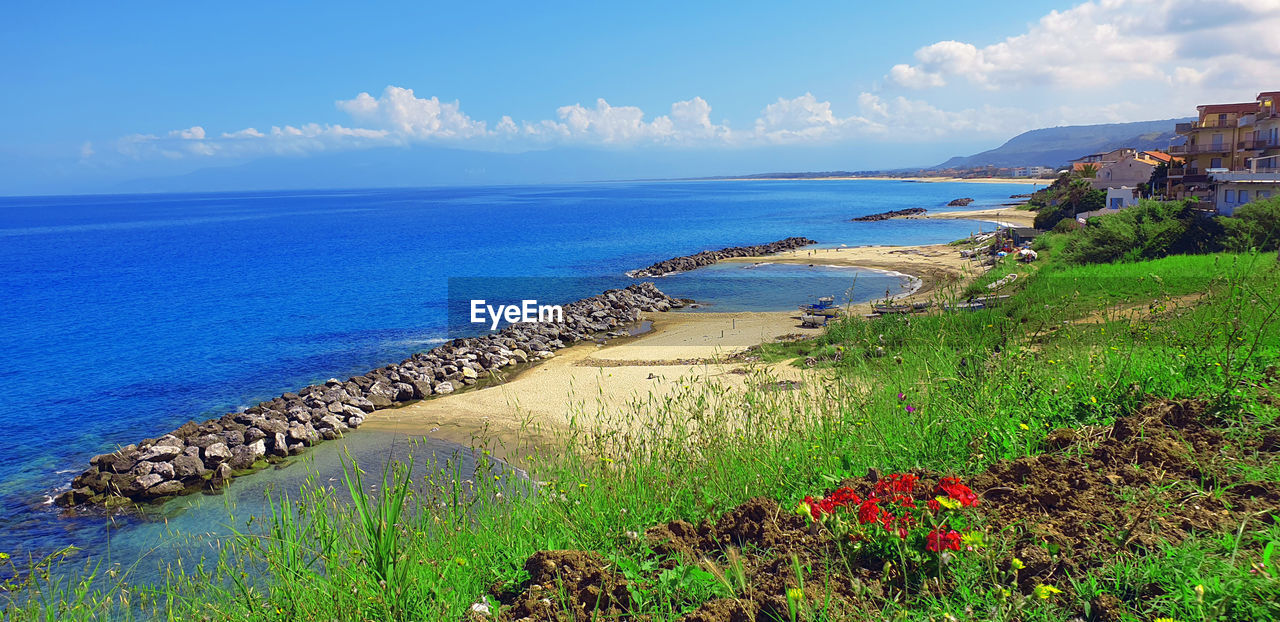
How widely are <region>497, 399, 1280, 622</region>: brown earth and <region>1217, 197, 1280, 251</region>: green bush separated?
21.9 m

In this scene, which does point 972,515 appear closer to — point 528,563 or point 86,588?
point 528,563

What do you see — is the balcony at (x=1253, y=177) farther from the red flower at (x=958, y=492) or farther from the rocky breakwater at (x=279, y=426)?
the red flower at (x=958, y=492)

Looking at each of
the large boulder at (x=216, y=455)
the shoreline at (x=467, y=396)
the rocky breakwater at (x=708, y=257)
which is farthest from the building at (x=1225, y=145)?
the large boulder at (x=216, y=455)

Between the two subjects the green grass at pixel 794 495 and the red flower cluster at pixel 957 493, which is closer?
the green grass at pixel 794 495

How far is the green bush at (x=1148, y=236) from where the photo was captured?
2661 cm

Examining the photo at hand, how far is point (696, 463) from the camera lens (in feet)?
19.7

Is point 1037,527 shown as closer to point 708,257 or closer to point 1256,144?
point 708,257

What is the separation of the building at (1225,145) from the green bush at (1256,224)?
517 inches

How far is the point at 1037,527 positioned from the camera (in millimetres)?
3908

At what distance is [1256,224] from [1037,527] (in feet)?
88.0

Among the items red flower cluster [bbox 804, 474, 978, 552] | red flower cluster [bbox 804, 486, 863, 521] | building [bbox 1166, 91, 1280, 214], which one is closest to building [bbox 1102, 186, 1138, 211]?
building [bbox 1166, 91, 1280, 214]

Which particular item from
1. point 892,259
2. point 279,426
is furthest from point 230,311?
point 892,259

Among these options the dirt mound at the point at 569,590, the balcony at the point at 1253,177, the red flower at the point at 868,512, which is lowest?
the dirt mound at the point at 569,590

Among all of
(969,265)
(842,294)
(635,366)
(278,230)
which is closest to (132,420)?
(635,366)
